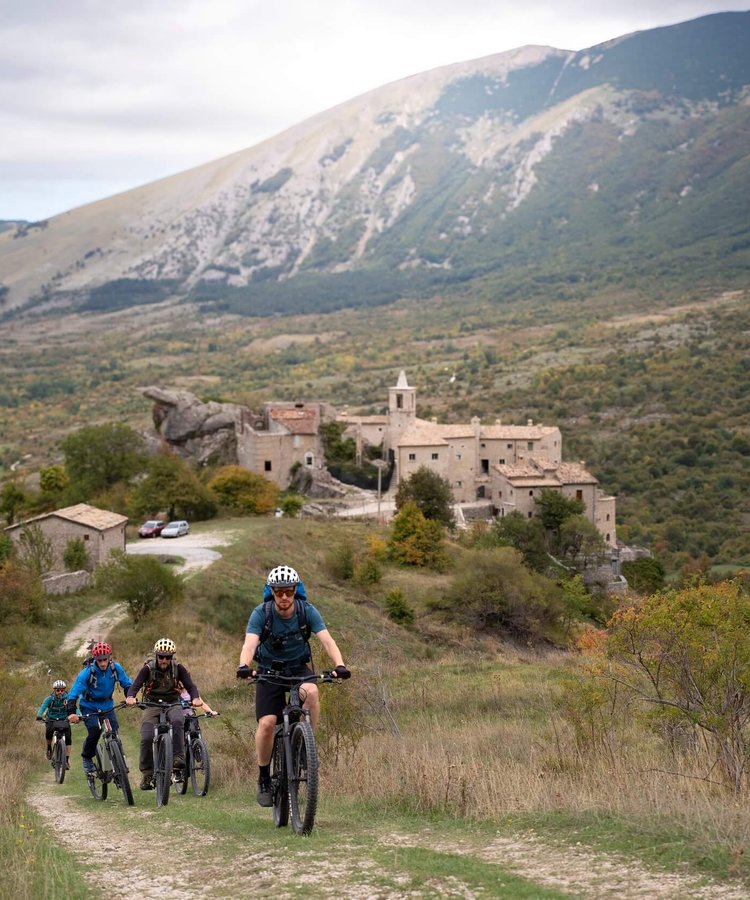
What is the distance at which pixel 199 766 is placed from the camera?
13336 mm

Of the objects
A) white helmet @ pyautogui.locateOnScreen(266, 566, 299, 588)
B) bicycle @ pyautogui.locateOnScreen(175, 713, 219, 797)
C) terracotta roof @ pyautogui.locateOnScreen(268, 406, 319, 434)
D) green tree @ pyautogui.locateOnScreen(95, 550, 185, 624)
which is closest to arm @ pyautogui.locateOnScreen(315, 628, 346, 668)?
white helmet @ pyautogui.locateOnScreen(266, 566, 299, 588)

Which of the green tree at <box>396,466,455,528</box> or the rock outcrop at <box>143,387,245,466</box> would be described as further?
the rock outcrop at <box>143,387,245,466</box>

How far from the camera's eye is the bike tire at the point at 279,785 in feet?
33.4

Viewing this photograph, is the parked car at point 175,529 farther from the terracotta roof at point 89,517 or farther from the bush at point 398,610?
the bush at point 398,610

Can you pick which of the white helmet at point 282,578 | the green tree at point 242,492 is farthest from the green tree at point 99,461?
the white helmet at point 282,578

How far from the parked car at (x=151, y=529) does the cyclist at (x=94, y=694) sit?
36.3 metres

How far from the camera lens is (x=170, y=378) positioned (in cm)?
16725

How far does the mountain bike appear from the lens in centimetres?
1265

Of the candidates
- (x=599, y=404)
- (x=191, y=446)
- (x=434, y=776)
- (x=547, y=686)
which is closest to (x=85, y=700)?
(x=434, y=776)

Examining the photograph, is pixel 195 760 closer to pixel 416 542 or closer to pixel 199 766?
pixel 199 766

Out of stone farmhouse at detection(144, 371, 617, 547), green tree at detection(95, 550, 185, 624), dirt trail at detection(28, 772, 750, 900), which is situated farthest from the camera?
stone farmhouse at detection(144, 371, 617, 547)

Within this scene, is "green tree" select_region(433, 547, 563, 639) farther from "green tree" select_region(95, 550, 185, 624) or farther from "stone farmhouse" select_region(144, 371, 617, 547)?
"stone farmhouse" select_region(144, 371, 617, 547)

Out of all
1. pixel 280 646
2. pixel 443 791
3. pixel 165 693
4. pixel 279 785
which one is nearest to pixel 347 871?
pixel 279 785

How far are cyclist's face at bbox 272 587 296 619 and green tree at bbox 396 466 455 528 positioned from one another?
46.4 metres
